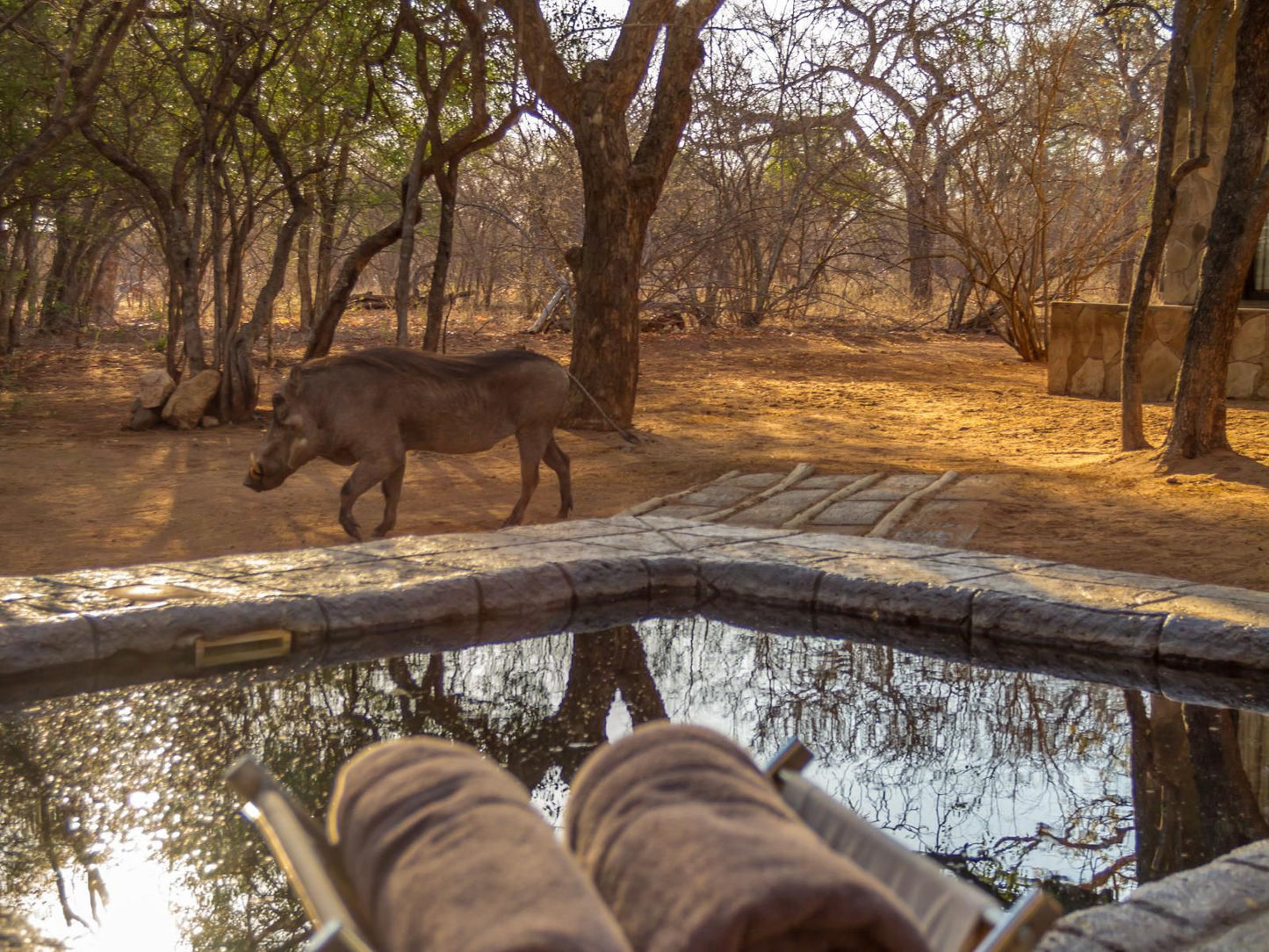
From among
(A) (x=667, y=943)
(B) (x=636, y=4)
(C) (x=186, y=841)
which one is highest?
(B) (x=636, y=4)

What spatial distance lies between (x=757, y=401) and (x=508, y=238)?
10.3 meters

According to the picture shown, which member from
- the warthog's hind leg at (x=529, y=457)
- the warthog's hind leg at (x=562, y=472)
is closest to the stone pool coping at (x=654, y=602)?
the warthog's hind leg at (x=529, y=457)

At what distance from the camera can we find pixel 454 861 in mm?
1271

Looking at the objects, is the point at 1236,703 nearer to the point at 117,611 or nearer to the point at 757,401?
the point at 117,611

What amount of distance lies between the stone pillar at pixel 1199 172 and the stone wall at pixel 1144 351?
433 millimetres

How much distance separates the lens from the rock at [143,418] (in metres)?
11.1

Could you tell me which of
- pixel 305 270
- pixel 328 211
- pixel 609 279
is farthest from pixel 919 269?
pixel 609 279

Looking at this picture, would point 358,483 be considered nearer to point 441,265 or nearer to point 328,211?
point 441,265

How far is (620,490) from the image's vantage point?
8.53 meters

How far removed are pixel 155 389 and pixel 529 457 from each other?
534 cm

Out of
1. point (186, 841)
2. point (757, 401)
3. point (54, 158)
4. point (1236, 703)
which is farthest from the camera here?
point (54, 158)

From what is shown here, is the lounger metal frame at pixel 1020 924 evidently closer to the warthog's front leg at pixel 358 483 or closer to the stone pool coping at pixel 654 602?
the stone pool coping at pixel 654 602

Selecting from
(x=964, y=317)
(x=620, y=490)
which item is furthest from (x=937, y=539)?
(x=964, y=317)

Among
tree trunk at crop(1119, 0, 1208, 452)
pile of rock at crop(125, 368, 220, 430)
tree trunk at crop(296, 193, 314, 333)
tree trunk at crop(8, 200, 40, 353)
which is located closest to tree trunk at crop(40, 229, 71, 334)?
tree trunk at crop(8, 200, 40, 353)
